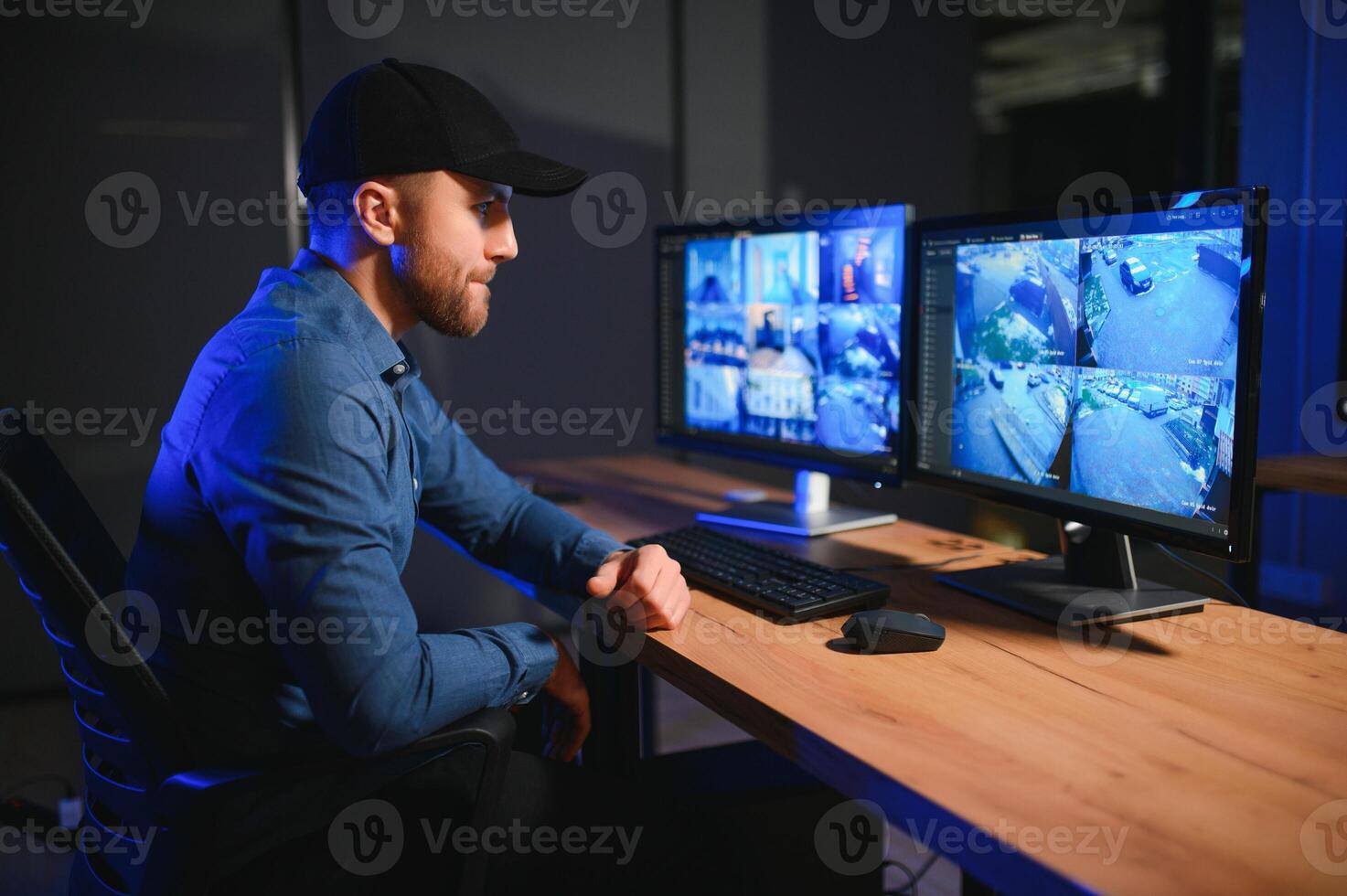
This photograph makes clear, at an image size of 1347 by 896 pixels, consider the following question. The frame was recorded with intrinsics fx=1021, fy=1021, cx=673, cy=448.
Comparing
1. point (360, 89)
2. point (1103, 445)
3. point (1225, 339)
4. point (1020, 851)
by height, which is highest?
point (360, 89)

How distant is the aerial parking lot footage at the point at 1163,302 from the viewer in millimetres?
1159

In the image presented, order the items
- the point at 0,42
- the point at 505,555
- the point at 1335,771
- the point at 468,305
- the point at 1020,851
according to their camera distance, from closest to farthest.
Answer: the point at 1020,851 → the point at 1335,771 → the point at 468,305 → the point at 505,555 → the point at 0,42

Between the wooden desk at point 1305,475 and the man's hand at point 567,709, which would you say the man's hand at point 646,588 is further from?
the wooden desk at point 1305,475

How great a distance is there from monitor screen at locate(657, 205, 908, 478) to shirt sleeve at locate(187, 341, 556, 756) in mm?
945

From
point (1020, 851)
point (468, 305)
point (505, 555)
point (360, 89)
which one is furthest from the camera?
point (505, 555)

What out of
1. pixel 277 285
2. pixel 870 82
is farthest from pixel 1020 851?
pixel 870 82

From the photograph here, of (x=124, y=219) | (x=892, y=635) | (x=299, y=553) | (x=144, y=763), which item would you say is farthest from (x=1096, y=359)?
(x=124, y=219)

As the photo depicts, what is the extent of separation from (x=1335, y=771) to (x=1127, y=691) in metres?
0.22

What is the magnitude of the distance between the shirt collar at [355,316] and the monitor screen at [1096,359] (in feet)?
2.77

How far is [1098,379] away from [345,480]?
94 cm

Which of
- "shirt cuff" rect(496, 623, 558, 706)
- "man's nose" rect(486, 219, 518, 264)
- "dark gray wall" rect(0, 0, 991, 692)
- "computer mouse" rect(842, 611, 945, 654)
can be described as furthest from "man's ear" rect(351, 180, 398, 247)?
"dark gray wall" rect(0, 0, 991, 692)

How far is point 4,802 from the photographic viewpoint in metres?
2.16

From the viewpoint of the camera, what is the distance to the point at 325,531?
1.04 meters

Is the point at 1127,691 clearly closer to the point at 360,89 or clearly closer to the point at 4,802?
the point at 360,89
